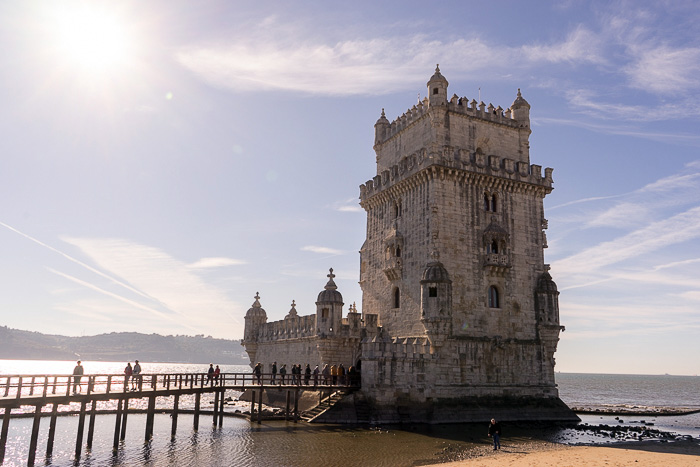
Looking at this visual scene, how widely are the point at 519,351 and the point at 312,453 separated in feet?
56.7

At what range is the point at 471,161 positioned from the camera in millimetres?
38219

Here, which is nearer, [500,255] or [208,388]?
[208,388]

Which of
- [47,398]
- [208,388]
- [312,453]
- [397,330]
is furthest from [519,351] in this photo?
[47,398]

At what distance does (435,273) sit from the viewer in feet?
113

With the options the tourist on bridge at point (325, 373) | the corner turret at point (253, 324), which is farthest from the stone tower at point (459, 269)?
the corner turret at point (253, 324)

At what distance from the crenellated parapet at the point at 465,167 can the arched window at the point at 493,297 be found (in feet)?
25.0

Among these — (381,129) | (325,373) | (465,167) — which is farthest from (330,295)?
(381,129)

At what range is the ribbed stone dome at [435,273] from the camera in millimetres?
34438

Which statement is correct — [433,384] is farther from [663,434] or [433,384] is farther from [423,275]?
[663,434]

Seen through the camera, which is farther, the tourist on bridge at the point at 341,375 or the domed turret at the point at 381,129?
the domed turret at the point at 381,129

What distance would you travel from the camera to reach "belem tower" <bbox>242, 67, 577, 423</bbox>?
33719mm

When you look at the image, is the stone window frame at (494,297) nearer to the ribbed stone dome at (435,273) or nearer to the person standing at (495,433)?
the ribbed stone dome at (435,273)

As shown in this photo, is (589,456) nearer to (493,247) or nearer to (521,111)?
(493,247)

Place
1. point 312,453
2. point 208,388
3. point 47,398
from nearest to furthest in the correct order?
point 47,398 → point 312,453 → point 208,388
